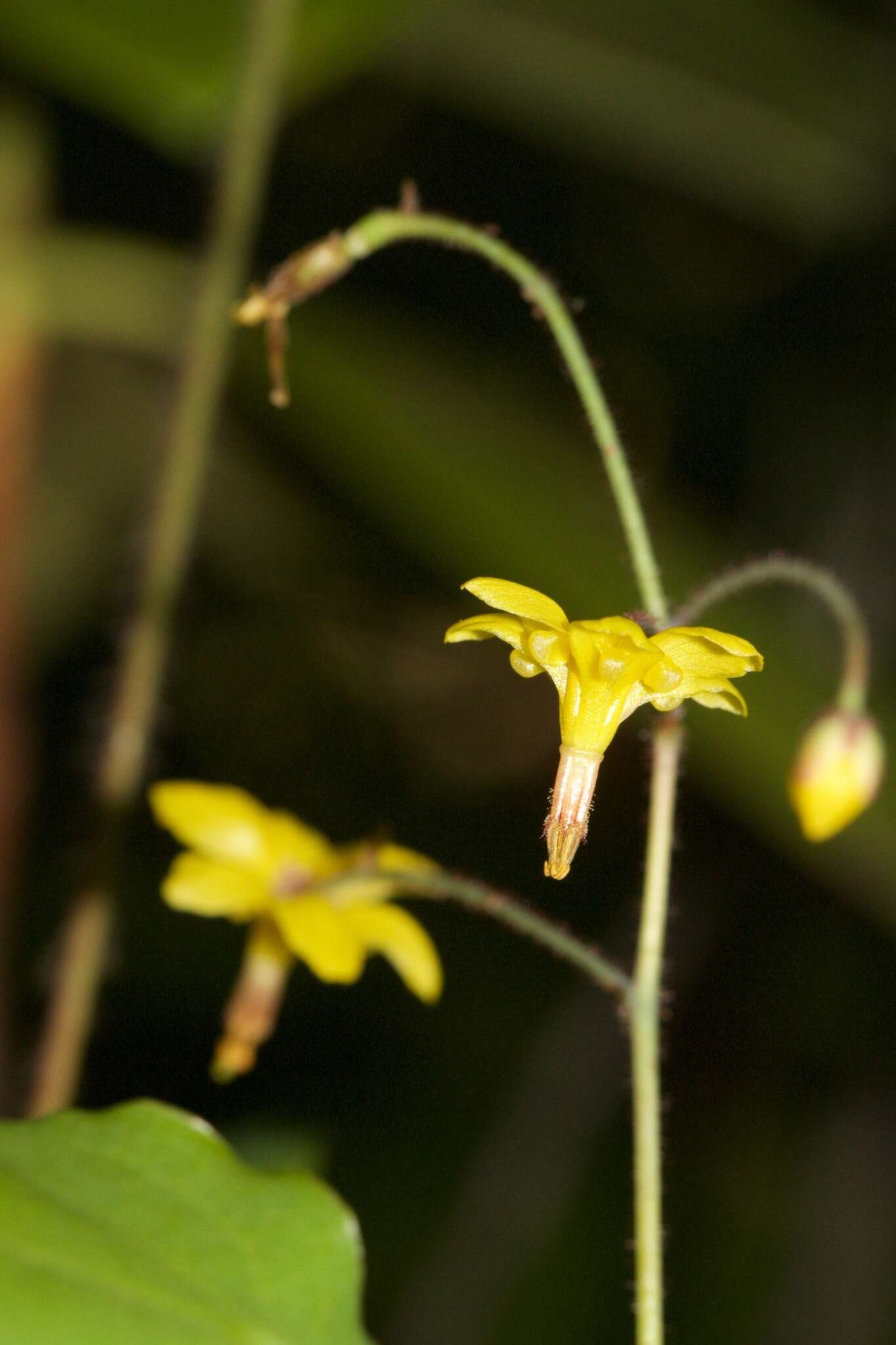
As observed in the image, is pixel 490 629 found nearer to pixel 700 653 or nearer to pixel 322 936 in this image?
pixel 700 653

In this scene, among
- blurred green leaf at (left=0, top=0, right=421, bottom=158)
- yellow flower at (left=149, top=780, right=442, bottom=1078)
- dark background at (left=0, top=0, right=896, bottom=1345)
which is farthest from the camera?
dark background at (left=0, top=0, right=896, bottom=1345)

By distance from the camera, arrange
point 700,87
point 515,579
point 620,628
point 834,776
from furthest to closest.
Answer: point 700,87
point 515,579
point 834,776
point 620,628

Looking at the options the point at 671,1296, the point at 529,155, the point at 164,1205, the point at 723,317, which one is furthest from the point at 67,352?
the point at 164,1205

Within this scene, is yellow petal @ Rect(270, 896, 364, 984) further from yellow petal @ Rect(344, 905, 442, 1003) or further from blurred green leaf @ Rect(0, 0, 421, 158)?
blurred green leaf @ Rect(0, 0, 421, 158)

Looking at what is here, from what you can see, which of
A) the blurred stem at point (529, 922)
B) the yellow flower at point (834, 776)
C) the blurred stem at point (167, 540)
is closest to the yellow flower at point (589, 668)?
the blurred stem at point (529, 922)

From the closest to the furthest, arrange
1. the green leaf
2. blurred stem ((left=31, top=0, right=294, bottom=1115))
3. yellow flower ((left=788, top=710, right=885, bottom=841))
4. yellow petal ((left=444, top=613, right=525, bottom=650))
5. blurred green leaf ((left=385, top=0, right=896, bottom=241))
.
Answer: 1. the green leaf
2. yellow petal ((left=444, top=613, right=525, bottom=650))
3. yellow flower ((left=788, top=710, right=885, bottom=841))
4. blurred stem ((left=31, top=0, right=294, bottom=1115))
5. blurred green leaf ((left=385, top=0, right=896, bottom=241))

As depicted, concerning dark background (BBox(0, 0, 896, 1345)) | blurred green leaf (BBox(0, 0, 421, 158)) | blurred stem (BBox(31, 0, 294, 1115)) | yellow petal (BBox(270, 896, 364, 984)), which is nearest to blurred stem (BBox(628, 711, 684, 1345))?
yellow petal (BBox(270, 896, 364, 984))

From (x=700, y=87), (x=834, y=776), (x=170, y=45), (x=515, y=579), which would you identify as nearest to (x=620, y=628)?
(x=834, y=776)
